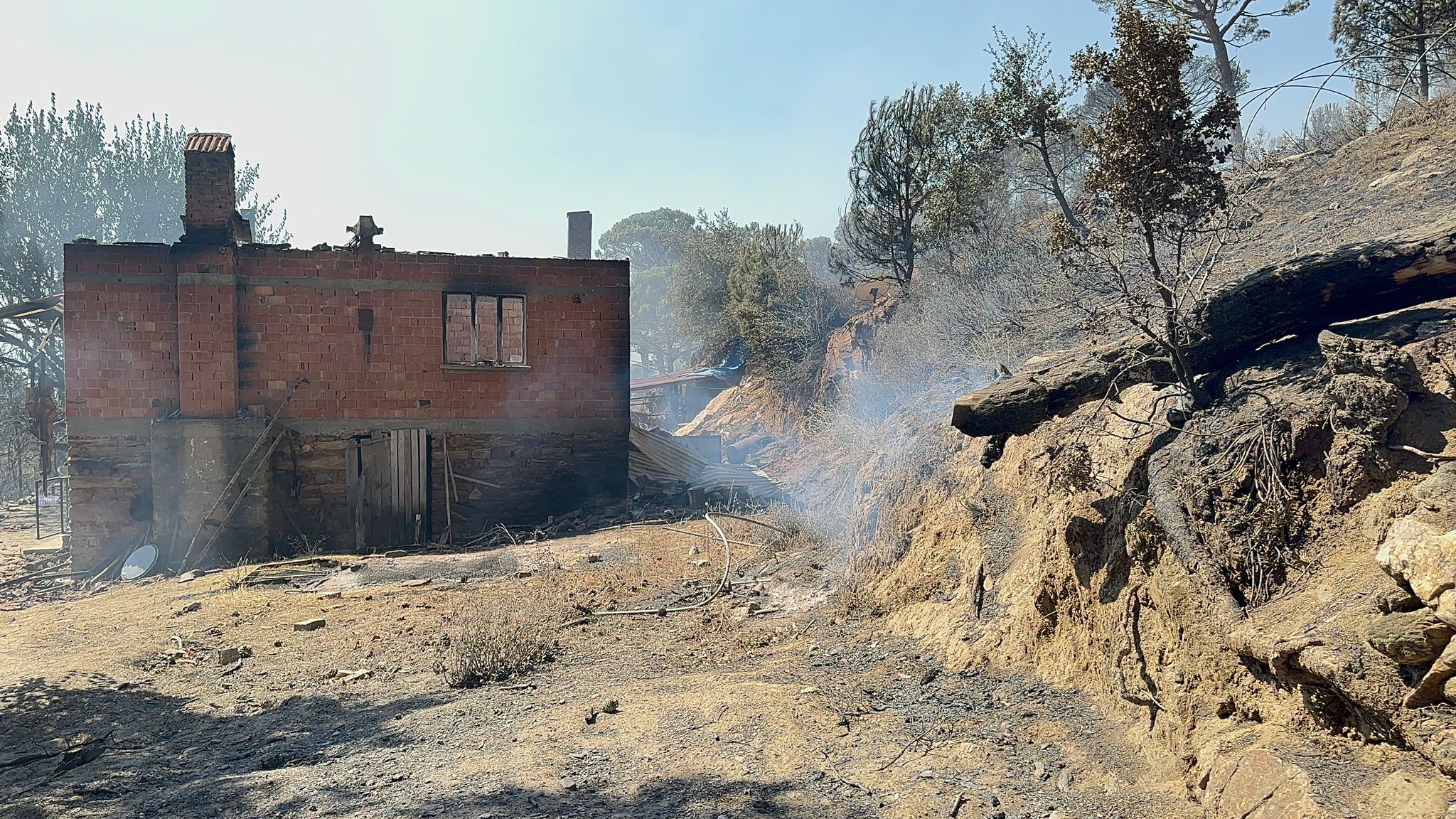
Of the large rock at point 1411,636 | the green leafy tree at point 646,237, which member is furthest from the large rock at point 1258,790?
the green leafy tree at point 646,237

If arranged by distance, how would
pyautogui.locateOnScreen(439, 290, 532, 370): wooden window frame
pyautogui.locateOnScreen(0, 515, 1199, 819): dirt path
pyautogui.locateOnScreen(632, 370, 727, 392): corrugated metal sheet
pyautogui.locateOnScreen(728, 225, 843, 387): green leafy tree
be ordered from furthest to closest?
pyautogui.locateOnScreen(632, 370, 727, 392): corrugated metal sheet → pyautogui.locateOnScreen(728, 225, 843, 387): green leafy tree → pyautogui.locateOnScreen(439, 290, 532, 370): wooden window frame → pyautogui.locateOnScreen(0, 515, 1199, 819): dirt path

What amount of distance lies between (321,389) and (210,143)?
448 cm

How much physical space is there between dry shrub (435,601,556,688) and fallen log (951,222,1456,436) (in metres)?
4.10

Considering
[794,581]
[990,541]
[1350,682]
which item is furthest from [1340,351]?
[794,581]

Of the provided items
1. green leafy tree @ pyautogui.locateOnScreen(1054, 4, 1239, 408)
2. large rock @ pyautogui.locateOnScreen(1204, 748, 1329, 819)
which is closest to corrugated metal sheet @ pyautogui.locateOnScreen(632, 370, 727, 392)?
green leafy tree @ pyautogui.locateOnScreen(1054, 4, 1239, 408)

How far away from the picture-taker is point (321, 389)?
47.9 feet

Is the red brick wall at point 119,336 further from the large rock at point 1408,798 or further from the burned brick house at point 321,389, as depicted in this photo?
the large rock at point 1408,798

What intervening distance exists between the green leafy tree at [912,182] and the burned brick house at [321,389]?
816 centimetres

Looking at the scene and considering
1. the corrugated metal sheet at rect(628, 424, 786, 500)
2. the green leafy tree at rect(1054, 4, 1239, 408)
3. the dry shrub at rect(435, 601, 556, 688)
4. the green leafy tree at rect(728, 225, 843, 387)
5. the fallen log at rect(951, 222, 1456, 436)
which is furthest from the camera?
the green leafy tree at rect(728, 225, 843, 387)

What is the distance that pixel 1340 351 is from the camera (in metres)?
4.21

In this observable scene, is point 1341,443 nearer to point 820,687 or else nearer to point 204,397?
point 820,687

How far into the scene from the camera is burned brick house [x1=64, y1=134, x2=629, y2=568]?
13961mm

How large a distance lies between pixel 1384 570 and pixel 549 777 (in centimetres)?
397

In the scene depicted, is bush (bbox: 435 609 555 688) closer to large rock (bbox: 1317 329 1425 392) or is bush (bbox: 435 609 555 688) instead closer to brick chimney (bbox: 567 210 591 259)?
large rock (bbox: 1317 329 1425 392)
